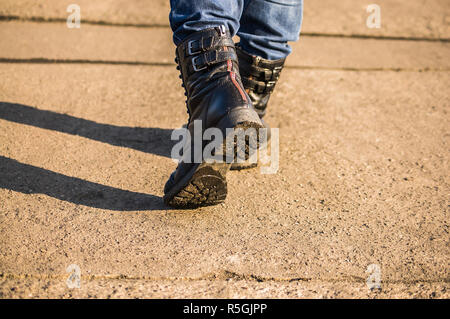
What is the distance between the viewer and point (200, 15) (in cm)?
156

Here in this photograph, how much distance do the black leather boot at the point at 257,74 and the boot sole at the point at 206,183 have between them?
430 mm

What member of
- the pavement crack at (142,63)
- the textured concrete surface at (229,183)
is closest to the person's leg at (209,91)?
the textured concrete surface at (229,183)

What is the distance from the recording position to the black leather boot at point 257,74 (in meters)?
2.01

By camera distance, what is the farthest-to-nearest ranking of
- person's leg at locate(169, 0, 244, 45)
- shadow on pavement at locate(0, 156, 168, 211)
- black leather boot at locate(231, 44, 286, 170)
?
black leather boot at locate(231, 44, 286, 170), shadow on pavement at locate(0, 156, 168, 211), person's leg at locate(169, 0, 244, 45)

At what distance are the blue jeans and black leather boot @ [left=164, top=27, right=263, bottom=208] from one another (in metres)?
0.04

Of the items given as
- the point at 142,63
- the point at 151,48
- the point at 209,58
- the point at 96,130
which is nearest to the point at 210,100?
the point at 209,58

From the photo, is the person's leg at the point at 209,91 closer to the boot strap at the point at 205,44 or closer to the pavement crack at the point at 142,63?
the boot strap at the point at 205,44

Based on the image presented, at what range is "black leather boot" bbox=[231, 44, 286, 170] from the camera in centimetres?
201
